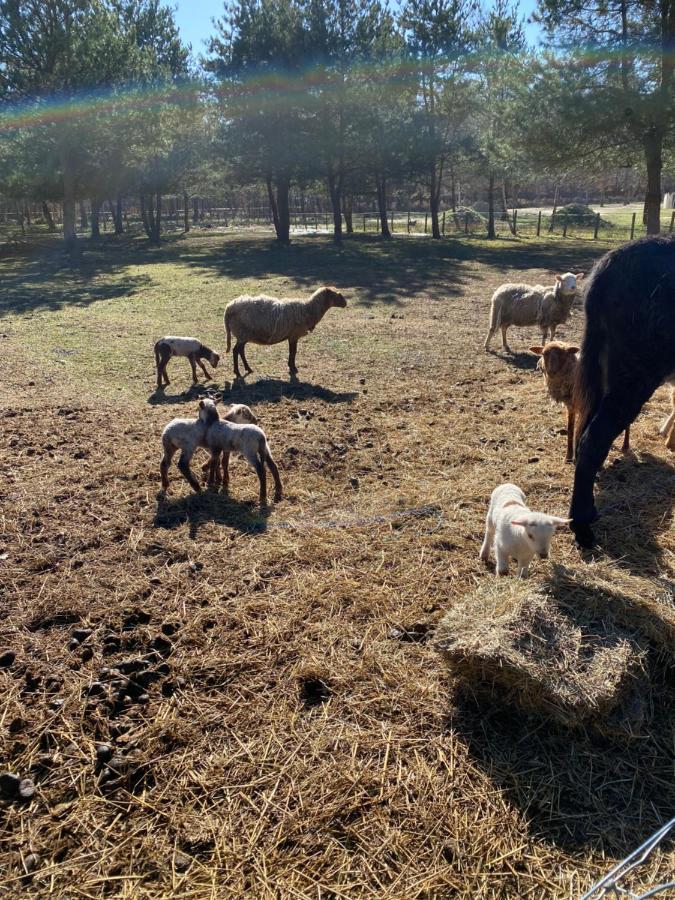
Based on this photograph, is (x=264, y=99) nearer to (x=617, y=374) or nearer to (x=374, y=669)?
(x=617, y=374)

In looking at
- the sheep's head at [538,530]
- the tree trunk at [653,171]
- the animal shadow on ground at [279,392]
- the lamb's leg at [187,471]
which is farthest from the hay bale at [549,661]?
the tree trunk at [653,171]

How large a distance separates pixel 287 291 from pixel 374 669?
16.9 meters

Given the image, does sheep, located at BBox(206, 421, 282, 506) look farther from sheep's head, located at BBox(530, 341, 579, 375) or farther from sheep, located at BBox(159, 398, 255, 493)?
sheep's head, located at BBox(530, 341, 579, 375)

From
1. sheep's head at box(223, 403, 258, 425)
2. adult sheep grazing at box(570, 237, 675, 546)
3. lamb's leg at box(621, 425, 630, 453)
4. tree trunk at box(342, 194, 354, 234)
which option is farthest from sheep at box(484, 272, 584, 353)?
tree trunk at box(342, 194, 354, 234)

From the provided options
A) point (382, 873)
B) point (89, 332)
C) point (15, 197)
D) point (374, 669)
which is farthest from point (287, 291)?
point (15, 197)

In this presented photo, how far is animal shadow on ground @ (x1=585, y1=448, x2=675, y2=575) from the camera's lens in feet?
15.7

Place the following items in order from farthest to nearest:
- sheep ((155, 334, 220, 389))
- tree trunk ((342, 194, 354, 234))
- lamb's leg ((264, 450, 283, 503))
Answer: tree trunk ((342, 194, 354, 234)) → sheep ((155, 334, 220, 389)) → lamb's leg ((264, 450, 283, 503))

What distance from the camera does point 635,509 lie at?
5484 millimetres

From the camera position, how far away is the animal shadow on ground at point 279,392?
30.6 ft

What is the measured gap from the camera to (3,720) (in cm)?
336

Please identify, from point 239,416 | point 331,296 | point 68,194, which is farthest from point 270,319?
point 68,194

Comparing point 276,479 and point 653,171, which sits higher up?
point 653,171

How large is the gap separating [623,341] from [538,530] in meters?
1.92

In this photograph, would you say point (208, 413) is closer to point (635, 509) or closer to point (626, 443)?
point (635, 509)
